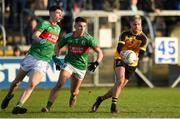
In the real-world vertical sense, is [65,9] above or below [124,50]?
below

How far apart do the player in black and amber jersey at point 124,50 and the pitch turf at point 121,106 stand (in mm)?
423

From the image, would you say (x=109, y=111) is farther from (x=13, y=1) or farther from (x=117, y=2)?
(x=13, y=1)

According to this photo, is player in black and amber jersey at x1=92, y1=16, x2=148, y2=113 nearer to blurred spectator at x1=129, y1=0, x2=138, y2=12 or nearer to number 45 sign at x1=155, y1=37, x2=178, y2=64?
number 45 sign at x1=155, y1=37, x2=178, y2=64

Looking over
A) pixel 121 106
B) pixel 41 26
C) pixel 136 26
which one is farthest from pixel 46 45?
pixel 121 106

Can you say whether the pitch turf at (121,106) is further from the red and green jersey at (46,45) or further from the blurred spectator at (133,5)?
the blurred spectator at (133,5)

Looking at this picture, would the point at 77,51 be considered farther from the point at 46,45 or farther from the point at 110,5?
the point at 110,5

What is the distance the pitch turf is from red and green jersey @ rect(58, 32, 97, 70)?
3.34 ft

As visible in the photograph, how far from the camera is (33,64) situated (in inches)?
596

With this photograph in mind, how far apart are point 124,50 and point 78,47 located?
98 cm

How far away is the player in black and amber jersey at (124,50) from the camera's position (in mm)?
15039

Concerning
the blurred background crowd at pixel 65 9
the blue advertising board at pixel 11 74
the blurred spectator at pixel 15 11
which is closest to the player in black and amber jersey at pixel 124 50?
the blue advertising board at pixel 11 74

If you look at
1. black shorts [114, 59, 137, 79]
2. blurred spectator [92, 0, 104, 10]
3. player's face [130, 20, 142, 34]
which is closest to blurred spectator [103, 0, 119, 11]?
blurred spectator [92, 0, 104, 10]

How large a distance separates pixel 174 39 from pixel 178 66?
3.45 feet

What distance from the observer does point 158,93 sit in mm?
22688
